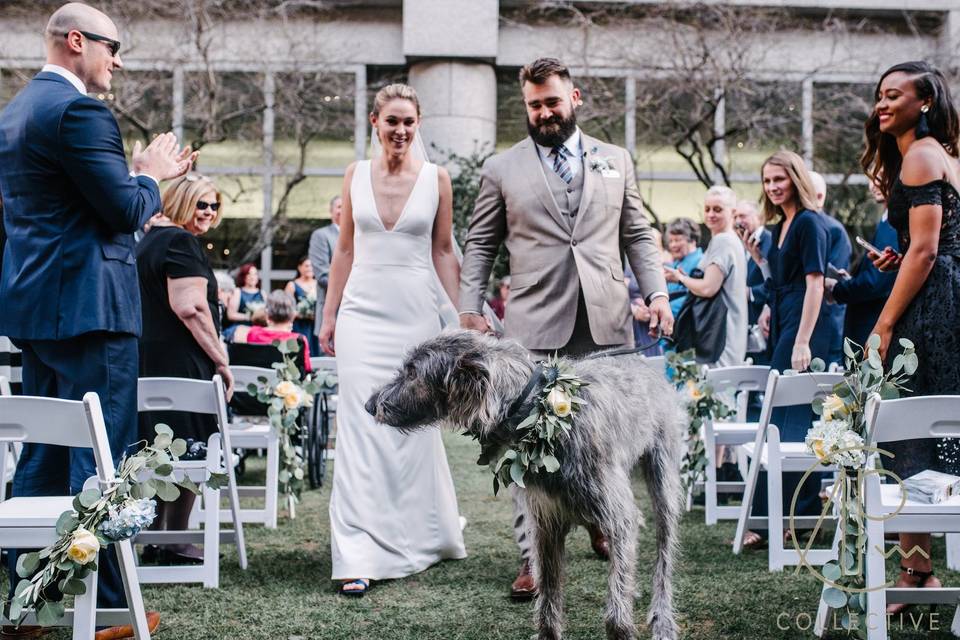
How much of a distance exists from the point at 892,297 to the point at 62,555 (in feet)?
10.7

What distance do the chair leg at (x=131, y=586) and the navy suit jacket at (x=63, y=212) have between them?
0.89 meters

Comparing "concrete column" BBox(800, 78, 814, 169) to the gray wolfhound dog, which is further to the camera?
"concrete column" BBox(800, 78, 814, 169)

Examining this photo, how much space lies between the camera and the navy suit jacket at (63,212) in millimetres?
3477

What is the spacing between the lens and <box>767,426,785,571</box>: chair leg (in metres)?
4.68

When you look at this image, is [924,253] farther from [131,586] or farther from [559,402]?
[131,586]

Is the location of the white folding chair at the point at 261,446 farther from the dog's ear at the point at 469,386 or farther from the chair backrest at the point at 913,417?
the chair backrest at the point at 913,417

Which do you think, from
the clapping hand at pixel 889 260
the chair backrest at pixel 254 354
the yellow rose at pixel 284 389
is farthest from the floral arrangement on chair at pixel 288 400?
the clapping hand at pixel 889 260

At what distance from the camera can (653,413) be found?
3.56 metres

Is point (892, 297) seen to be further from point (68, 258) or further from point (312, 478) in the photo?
point (312, 478)

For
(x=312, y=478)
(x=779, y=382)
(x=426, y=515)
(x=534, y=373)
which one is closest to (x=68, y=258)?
(x=534, y=373)

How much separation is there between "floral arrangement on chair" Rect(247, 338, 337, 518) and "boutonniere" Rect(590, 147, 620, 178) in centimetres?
251

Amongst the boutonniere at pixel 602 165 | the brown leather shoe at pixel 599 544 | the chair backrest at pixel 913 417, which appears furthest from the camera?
the brown leather shoe at pixel 599 544

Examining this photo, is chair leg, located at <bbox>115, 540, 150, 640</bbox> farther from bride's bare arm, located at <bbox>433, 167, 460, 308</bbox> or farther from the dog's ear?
bride's bare arm, located at <bbox>433, 167, 460, 308</bbox>

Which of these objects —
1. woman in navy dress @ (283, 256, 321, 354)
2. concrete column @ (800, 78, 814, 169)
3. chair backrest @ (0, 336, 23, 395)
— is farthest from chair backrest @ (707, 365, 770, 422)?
concrete column @ (800, 78, 814, 169)
